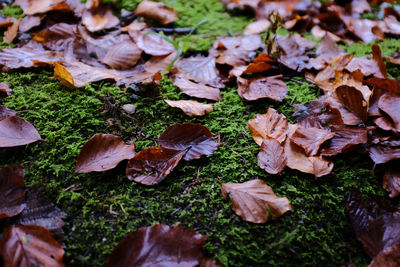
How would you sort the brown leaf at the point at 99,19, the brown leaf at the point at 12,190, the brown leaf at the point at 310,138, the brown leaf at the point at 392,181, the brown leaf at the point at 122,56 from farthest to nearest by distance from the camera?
the brown leaf at the point at 99,19
the brown leaf at the point at 122,56
the brown leaf at the point at 310,138
the brown leaf at the point at 392,181
the brown leaf at the point at 12,190

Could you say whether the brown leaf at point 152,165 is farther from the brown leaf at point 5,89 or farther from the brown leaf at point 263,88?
the brown leaf at point 5,89

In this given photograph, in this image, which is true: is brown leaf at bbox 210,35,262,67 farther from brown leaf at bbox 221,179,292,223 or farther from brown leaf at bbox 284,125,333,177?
brown leaf at bbox 221,179,292,223

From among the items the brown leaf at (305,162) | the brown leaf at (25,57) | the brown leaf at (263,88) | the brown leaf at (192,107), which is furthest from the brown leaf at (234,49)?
the brown leaf at (25,57)

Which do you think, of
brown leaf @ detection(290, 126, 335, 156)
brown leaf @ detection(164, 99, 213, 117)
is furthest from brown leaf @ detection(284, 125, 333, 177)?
brown leaf @ detection(164, 99, 213, 117)

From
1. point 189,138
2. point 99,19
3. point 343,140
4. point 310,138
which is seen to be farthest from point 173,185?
point 99,19

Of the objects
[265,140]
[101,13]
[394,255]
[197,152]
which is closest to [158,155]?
[197,152]

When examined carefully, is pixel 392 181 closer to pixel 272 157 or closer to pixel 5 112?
pixel 272 157
